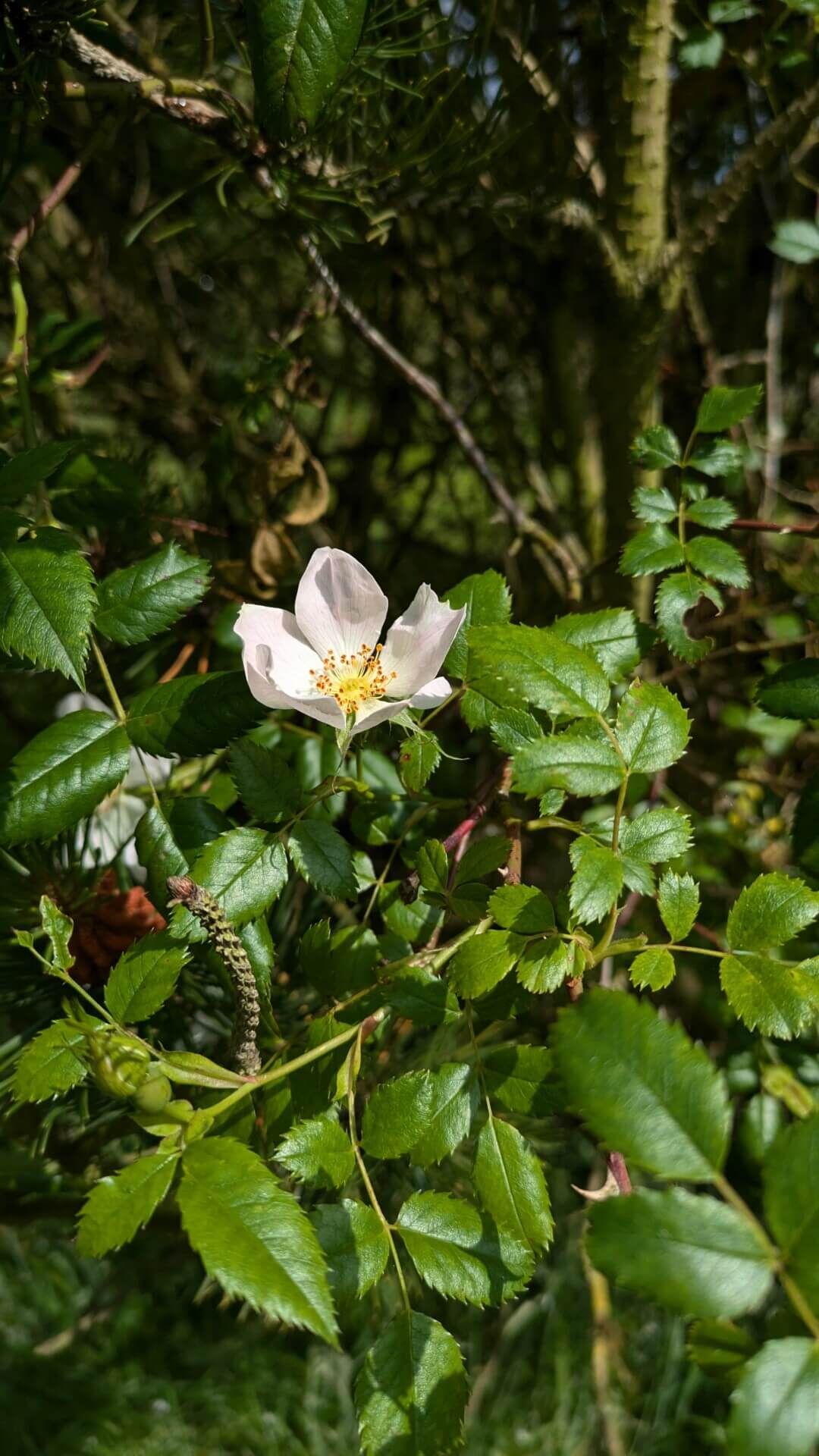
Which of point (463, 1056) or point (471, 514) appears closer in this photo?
point (463, 1056)

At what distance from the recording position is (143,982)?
59cm

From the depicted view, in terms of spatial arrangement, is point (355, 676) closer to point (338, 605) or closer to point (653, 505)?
point (338, 605)

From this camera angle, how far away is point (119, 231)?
1.42m

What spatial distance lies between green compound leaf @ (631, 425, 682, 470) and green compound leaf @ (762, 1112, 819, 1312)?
1.74 ft

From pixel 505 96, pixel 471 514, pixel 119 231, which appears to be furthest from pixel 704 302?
pixel 119 231

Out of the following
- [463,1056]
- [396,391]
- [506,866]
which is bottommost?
[463,1056]

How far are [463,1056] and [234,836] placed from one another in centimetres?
22

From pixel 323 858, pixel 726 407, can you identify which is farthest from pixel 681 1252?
pixel 726 407

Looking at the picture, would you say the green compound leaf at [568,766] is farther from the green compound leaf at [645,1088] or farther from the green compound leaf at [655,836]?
the green compound leaf at [645,1088]

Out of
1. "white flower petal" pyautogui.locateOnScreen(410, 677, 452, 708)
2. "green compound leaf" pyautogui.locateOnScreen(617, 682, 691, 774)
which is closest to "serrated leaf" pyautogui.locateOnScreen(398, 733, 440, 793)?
"white flower petal" pyautogui.locateOnScreen(410, 677, 452, 708)

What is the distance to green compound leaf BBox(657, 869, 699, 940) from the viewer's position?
1.90 feet

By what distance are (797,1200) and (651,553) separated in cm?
47

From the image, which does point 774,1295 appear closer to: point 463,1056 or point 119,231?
point 463,1056

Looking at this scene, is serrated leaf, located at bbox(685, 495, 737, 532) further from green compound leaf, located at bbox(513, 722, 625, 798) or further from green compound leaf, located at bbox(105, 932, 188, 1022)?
green compound leaf, located at bbox(105, 932, 188, 1022)
